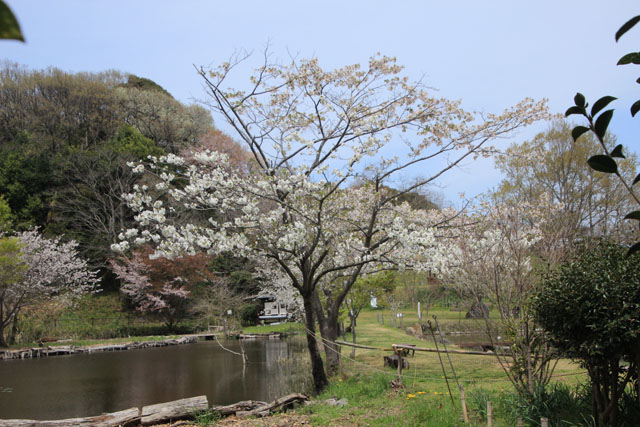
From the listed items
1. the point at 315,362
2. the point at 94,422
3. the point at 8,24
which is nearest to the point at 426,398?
the point at 315,362

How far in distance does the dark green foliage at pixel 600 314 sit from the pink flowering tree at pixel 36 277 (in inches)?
709

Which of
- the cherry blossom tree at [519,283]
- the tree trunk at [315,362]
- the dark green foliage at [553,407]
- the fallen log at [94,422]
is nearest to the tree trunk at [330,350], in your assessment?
the tree trunk at [315,362]

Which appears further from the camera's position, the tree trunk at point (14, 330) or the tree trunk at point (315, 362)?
the tree trunk at point (14, 330)

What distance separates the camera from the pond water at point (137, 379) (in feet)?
28.7

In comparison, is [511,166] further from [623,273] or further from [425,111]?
[623,273]

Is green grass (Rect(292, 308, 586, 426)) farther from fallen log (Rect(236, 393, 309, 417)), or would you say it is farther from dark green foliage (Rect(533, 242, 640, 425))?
dark green foliage (Rect(533, 242, 640, 425))

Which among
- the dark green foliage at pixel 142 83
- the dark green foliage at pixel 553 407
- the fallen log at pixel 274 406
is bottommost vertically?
the fallen log at pixel 274 406

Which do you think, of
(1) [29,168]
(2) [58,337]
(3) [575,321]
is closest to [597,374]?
(3) [575,321]

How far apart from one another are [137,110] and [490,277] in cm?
3035

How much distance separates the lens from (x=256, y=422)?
581 cm

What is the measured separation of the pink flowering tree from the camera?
16.8 metres

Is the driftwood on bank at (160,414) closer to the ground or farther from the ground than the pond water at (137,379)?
farther from the ground

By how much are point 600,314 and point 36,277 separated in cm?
2090

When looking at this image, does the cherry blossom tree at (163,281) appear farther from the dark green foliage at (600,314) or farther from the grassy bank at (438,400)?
the dark green foliage at (600,314)
